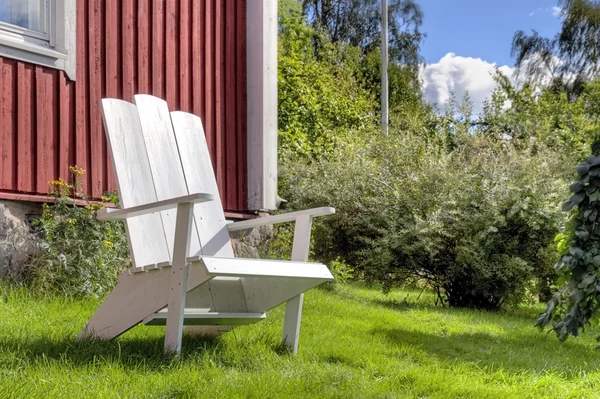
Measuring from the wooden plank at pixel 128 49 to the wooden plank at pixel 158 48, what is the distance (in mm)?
187

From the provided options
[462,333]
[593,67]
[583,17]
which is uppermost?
[583,17]

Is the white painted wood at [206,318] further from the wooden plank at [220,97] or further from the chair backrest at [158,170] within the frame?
the wooden plank at [220,97]

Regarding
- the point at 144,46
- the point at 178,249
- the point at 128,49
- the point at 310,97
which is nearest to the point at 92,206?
the point at 128,49

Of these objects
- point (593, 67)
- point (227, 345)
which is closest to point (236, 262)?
point (227, 345)

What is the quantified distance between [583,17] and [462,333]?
16.8 meters

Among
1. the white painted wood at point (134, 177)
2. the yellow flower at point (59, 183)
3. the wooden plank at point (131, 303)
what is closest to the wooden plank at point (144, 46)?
the yellow flower at point (59, 183)

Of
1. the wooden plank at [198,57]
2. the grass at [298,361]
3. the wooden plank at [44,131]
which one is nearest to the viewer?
the grass at [298,361]

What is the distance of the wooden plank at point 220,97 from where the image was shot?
5.76 m

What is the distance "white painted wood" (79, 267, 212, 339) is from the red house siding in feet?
5.58

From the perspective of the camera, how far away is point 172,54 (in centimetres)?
547

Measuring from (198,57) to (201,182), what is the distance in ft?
7.65

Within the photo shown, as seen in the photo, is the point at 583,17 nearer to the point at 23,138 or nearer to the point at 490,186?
the point at 490,186

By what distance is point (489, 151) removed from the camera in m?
7.94

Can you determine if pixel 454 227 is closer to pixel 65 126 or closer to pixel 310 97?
pixel 65 126
